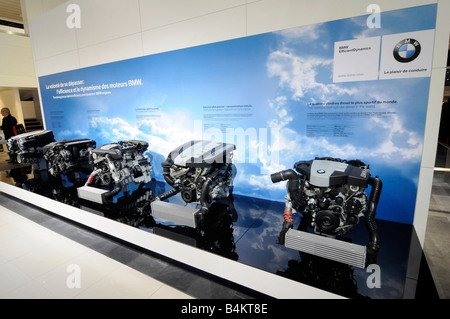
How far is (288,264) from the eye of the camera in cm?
189

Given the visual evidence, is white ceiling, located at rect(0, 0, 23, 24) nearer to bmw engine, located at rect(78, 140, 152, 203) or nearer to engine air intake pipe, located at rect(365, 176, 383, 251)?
bmw engine, located at rect(78, 140, 152, 203)

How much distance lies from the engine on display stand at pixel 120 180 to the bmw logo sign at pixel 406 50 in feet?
9.76

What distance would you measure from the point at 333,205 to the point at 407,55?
1.46 meters

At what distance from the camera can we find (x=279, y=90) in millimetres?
2748

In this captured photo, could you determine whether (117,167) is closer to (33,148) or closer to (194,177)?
(194,177)

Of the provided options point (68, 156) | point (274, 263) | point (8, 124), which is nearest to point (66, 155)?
point (68, 156)

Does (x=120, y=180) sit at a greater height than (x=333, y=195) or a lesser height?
lesser

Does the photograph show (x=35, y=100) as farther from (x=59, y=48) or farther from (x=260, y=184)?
(x=260, y=184)

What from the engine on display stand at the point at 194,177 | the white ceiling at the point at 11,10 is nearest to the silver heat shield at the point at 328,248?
the engine on display stand at the point at 194,177

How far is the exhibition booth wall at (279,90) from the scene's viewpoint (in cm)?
211

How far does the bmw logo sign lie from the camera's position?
2064mm
